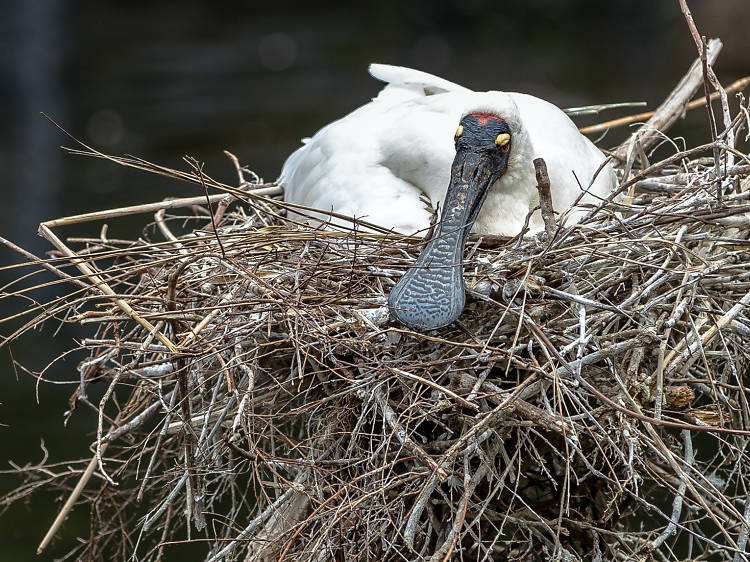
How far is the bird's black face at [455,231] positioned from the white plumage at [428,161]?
0.22 ft

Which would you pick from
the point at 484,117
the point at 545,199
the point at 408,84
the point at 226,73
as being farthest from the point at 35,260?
the point at 226,73

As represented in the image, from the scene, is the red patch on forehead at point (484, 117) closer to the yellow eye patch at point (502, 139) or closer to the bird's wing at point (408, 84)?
the yellow eye patch at point (502, 139)

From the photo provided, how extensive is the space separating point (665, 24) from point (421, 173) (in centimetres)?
1181

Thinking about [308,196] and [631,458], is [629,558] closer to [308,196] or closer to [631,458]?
[631,458]

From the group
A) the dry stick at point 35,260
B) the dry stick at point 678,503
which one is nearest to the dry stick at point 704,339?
the dry stick at point 678,503

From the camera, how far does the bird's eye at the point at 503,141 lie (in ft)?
11.2

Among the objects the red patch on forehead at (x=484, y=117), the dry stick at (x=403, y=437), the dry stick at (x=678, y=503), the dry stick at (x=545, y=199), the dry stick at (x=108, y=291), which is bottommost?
the dry stick at (x=678, y=503)

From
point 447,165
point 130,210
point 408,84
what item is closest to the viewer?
point 130,210

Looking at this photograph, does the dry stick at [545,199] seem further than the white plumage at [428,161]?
No

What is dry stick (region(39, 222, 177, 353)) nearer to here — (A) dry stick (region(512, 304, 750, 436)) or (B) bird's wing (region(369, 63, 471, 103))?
(A) dry stick (region(512, 304, 750, 436))

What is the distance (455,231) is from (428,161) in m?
0.54

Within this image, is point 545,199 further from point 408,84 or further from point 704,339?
point 408,84

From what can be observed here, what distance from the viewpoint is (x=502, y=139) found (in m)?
3.41

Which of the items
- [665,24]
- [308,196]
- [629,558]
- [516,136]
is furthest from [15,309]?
[665,24]
